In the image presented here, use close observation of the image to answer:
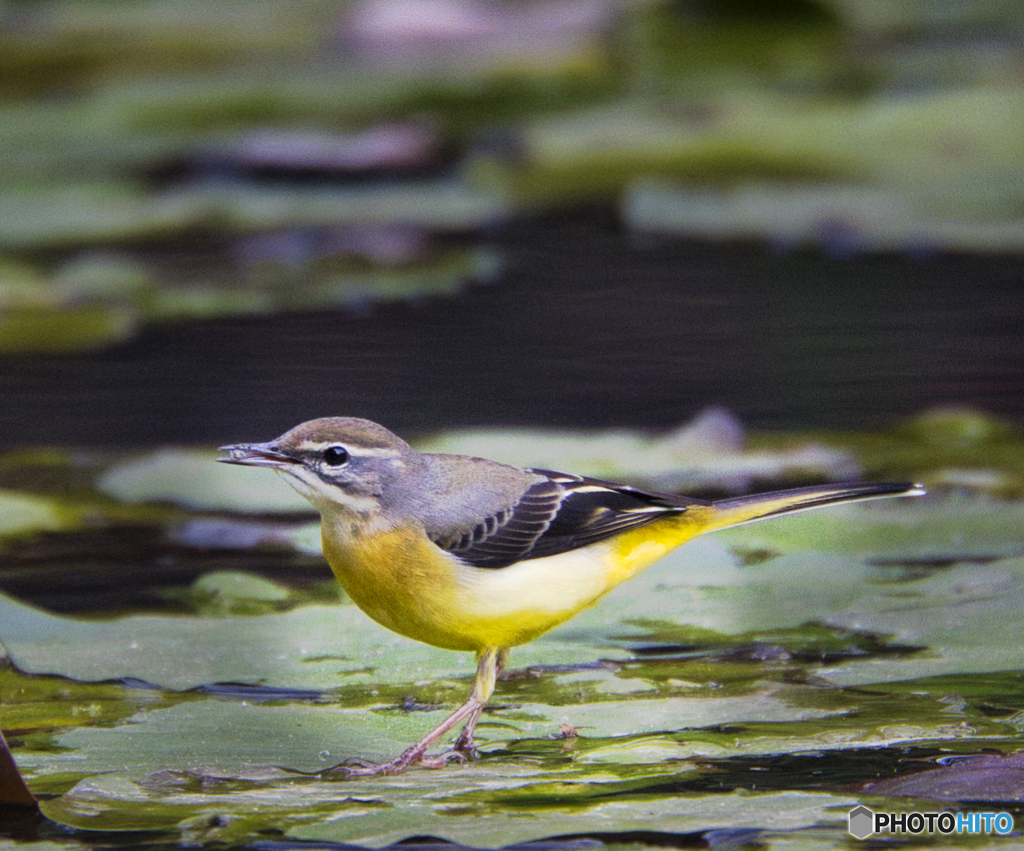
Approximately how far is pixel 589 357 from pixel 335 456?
3.33 metres

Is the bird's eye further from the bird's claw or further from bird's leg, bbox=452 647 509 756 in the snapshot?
the bird's claw

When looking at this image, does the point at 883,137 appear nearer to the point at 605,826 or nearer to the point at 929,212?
the point at 929,212

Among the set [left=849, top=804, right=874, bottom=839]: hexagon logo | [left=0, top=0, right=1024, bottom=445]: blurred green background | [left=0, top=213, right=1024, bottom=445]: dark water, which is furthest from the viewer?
[left=0, top=0, right=1024, bottom=445]: blurred green background

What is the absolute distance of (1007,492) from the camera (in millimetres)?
4965

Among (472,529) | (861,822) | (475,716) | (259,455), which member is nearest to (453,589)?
(472,529)

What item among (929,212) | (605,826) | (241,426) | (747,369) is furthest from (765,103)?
(605,826)

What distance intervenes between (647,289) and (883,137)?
1.94 m

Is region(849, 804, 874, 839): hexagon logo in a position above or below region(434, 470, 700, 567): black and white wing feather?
below

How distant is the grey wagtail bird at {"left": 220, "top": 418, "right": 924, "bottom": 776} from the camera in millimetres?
3717

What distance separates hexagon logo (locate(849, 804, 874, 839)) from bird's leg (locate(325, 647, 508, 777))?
3.23ft

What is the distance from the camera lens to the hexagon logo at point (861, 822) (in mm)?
2719

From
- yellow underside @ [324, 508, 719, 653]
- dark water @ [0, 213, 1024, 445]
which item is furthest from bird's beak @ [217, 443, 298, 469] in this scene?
dark water @ [0, 213, 1024, 445]

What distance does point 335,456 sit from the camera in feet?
12.5

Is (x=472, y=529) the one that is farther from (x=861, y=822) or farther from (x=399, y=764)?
(x=861, y=822)
